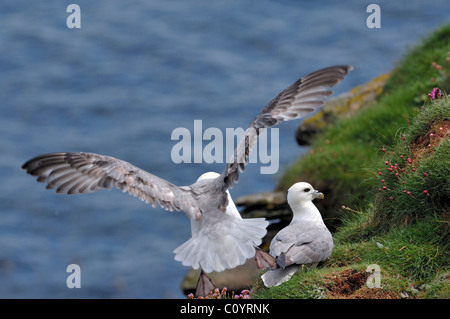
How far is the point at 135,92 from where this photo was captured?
21109mm

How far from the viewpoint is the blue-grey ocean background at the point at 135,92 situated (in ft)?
53.4

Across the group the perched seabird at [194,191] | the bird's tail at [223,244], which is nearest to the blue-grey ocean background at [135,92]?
the perched seabird at [194,191]

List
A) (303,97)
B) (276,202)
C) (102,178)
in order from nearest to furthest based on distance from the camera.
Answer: (102,178)
(303,97)
(276,202)

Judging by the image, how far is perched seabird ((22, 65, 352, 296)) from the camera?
21.7ft

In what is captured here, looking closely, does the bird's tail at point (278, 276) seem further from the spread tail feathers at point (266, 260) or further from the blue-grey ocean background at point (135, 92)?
the blue-grey ocean background at point (135, 92)

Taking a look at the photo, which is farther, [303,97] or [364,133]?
[364,133]

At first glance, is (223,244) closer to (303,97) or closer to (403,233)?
(403,233)

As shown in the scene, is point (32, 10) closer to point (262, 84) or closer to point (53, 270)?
point (262, 84)

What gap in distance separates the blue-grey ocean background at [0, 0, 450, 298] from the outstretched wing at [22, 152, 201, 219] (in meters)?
7.78

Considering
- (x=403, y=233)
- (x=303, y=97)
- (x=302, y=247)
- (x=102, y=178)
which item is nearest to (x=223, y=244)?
(x=302, y=247)

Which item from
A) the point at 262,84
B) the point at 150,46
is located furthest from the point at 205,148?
the point at 150,46

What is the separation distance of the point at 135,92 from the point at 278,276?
1530cm

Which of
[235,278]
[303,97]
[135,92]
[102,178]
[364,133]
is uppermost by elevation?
[135,92]
